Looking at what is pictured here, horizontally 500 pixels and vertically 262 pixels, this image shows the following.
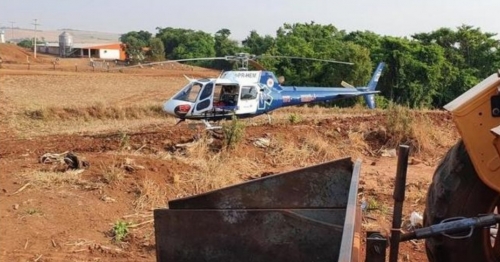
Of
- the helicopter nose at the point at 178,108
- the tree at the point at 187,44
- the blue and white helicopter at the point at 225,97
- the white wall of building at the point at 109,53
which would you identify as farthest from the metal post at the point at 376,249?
the white wall of building at the point at 109,53

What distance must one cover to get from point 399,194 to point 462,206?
0.85 metres

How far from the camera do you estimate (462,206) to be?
3447 millimetres

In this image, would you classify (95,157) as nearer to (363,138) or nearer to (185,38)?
(363,138)

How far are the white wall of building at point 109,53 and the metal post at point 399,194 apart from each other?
9781 cm

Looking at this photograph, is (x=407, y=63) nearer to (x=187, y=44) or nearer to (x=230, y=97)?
(x=230, y=97)

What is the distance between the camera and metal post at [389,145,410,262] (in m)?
2.74

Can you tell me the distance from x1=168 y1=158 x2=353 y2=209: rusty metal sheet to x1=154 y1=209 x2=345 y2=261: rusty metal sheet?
13 centimetres

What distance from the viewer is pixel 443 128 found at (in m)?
14.5

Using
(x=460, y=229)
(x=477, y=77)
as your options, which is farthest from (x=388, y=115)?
(x=477, y=77)

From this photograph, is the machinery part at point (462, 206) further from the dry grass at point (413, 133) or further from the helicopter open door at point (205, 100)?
the helicopter open door at point (205, 100)

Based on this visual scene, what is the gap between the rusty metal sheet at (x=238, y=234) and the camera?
383 centimetres

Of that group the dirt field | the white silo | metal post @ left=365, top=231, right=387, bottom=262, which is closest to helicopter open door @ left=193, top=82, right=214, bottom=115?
the dirt field

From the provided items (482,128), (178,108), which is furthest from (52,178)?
(178,108)

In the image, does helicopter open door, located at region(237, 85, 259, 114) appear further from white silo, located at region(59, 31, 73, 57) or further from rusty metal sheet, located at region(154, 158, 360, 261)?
white silo, located at region(59, 31, 73, 57)
